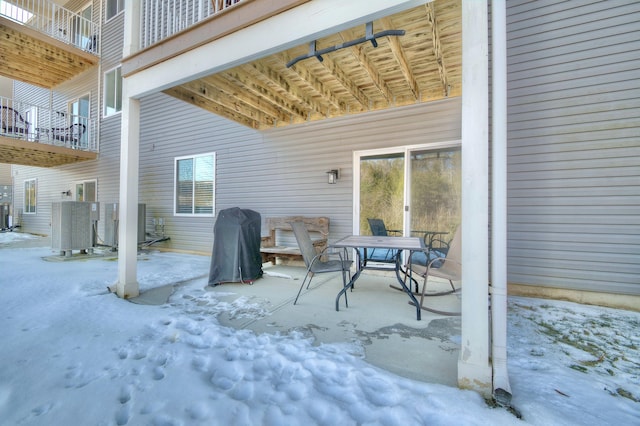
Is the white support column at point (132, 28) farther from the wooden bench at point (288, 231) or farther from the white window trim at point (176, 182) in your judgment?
the wooden bench at point (288, 231)

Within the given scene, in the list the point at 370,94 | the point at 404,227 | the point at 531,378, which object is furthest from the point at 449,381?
the point at 370,94

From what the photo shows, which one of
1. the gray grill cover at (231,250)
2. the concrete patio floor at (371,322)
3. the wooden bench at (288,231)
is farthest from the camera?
the wooden bench at (288,231)

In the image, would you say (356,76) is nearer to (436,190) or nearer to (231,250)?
(436,190)

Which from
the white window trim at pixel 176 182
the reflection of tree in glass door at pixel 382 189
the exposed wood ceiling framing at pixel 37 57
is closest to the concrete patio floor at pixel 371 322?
the reflection of tree in glass door at pixel 382 189

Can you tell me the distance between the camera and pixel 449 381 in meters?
1.67

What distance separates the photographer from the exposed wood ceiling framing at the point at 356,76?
2713 millimetres

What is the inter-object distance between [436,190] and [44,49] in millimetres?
10900

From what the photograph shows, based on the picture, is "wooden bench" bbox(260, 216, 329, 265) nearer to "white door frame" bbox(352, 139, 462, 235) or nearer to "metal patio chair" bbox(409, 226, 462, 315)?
"white door frame" bbox(352, 139, 462, 235)

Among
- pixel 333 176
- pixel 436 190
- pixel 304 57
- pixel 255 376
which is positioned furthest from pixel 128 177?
pixel 436 190

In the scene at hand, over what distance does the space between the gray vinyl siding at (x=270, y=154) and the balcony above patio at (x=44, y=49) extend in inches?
113

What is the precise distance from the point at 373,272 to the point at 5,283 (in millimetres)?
5335

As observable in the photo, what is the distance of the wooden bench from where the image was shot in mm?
4766

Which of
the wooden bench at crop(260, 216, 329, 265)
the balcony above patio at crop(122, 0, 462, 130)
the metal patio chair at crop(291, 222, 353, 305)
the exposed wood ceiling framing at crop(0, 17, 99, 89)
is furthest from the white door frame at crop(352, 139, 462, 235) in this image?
the exposed wood ceiling framing at crop(0, 17, 99, 89)

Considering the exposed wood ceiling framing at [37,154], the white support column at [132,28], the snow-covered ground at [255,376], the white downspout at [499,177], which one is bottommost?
the snow-covered ground at [255,376]
